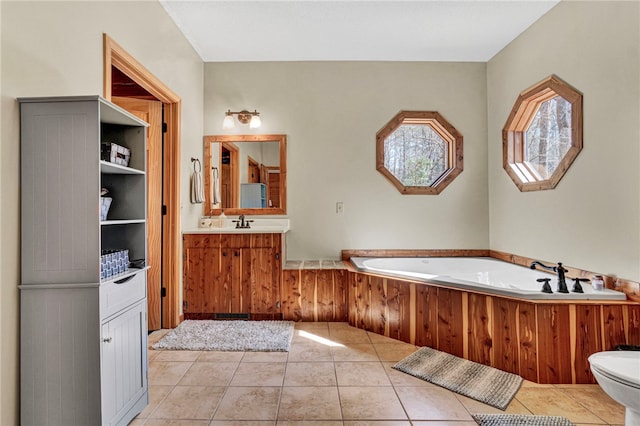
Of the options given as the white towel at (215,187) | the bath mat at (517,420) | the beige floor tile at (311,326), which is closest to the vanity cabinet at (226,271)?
the beige floor tile at (311,326)

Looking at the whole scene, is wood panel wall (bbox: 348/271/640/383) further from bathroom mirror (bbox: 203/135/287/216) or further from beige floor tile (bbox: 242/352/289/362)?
bathroom mirror (bbox: 203/135/287/216)

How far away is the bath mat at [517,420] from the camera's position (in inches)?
64.7

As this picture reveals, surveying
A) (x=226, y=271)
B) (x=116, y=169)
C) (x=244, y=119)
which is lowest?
(x=226, y=271)

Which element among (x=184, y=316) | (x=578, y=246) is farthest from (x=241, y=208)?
(x=578, y=246)

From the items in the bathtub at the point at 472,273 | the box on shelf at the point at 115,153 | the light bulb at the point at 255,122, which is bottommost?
the bathtub at the point at 472,273

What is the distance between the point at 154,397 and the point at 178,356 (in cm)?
56

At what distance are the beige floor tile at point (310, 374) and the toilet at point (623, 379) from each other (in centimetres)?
136

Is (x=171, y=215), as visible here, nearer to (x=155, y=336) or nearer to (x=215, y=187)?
(x=215, y=187)

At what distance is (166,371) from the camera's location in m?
2.21

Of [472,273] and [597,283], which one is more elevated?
[597,283]

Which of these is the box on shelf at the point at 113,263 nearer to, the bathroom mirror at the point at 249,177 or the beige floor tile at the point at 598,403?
the bathroom mirror at the point at 249,177

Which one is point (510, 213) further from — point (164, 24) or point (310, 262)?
point (164, 24)

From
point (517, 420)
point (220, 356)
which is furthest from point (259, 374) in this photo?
point (517, 420)

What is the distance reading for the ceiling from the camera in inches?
107
